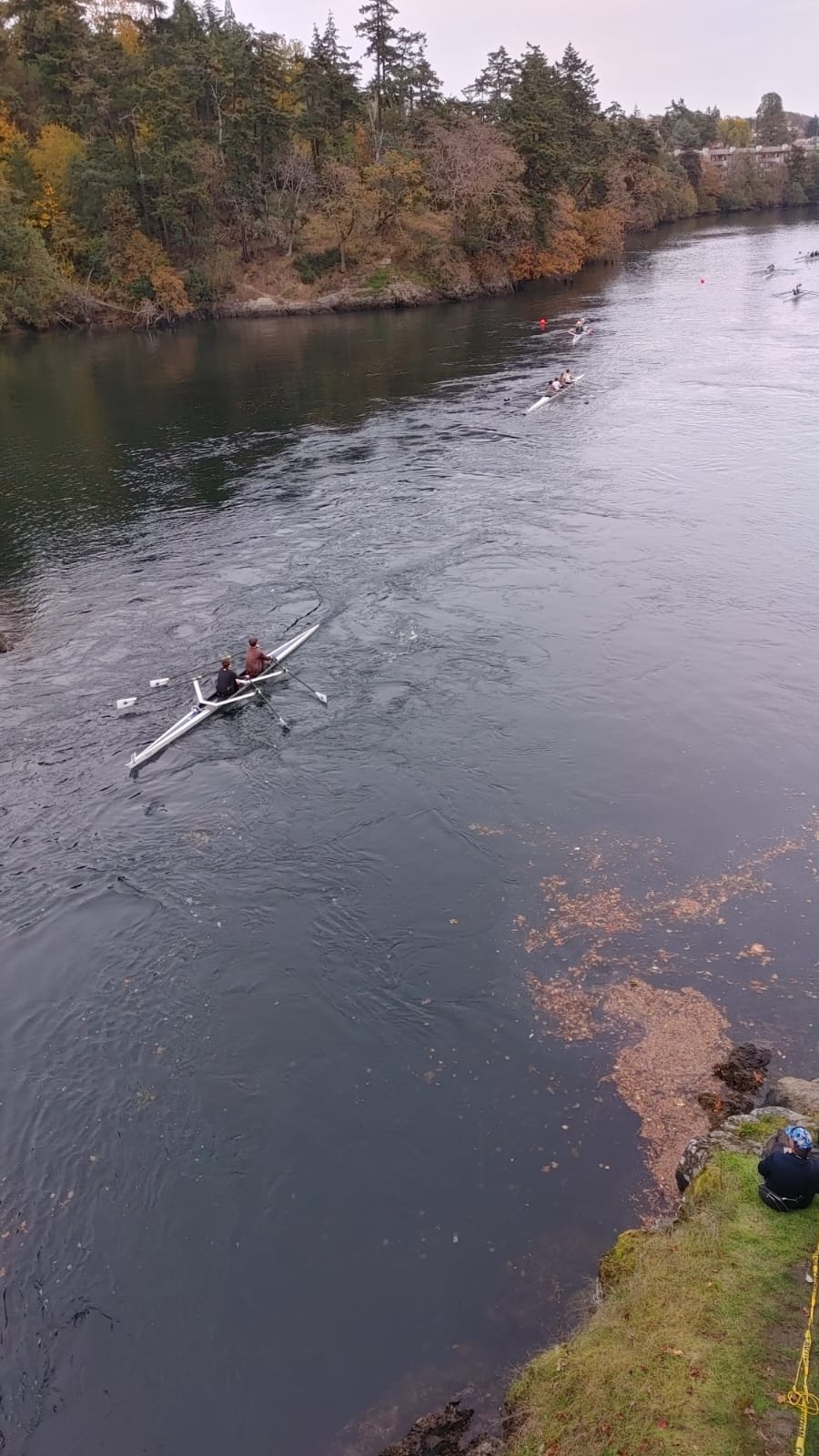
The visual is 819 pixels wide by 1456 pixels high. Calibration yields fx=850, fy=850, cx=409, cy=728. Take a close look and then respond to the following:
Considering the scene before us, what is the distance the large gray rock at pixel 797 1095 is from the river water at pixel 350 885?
1506 millimetres

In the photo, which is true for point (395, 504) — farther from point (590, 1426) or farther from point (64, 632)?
point (590, 1426)

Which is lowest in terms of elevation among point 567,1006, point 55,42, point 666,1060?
point 666,1060

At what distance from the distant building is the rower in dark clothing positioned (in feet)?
590

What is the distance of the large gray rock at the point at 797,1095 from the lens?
40.7ft

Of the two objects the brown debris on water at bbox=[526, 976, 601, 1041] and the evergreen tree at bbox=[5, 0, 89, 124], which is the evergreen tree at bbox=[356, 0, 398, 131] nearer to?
the evergreen tree at bbox=[5, 0, 89, 124]

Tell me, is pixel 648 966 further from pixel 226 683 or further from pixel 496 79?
pixel 496 79

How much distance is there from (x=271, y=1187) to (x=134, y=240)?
321 ft

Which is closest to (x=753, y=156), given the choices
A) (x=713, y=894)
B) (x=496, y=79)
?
(x=496, y=79)

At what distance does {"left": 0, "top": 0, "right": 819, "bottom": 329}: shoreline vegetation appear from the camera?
8575cm

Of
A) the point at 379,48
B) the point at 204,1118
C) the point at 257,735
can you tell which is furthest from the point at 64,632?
the point at 379,48

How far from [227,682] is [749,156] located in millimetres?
181127

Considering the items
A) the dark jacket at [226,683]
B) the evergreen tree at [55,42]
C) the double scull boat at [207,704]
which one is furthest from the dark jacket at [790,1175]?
the evergreen tree at [55,42]

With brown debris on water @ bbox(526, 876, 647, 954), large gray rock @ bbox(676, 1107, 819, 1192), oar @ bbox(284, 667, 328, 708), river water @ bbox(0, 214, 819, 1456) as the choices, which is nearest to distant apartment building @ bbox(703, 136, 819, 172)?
river water @ bbox(0, 214, 819, 1456)

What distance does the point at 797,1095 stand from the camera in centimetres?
1266
